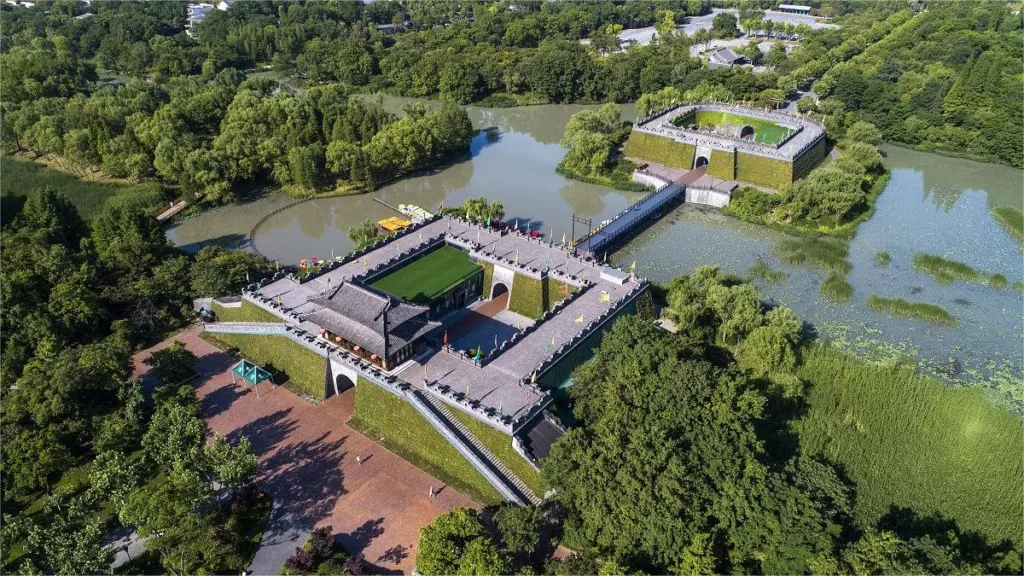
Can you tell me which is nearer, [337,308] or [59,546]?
[59,546]

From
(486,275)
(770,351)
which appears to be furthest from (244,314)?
(770,351)

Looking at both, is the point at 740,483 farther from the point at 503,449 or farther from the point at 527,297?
the point at 527,297

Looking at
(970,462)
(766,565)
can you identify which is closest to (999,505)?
(970,462)

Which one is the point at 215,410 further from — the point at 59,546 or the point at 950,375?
the point at 950,375

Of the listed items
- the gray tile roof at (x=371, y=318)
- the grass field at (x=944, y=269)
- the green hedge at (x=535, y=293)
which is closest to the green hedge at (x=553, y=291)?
the green hedge at (x=535, y=293)

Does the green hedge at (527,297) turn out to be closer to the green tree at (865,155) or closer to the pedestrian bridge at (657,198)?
the pedestrian bridge at (657,198)

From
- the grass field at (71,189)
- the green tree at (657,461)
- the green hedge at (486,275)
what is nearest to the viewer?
the green tree at (657,461)
